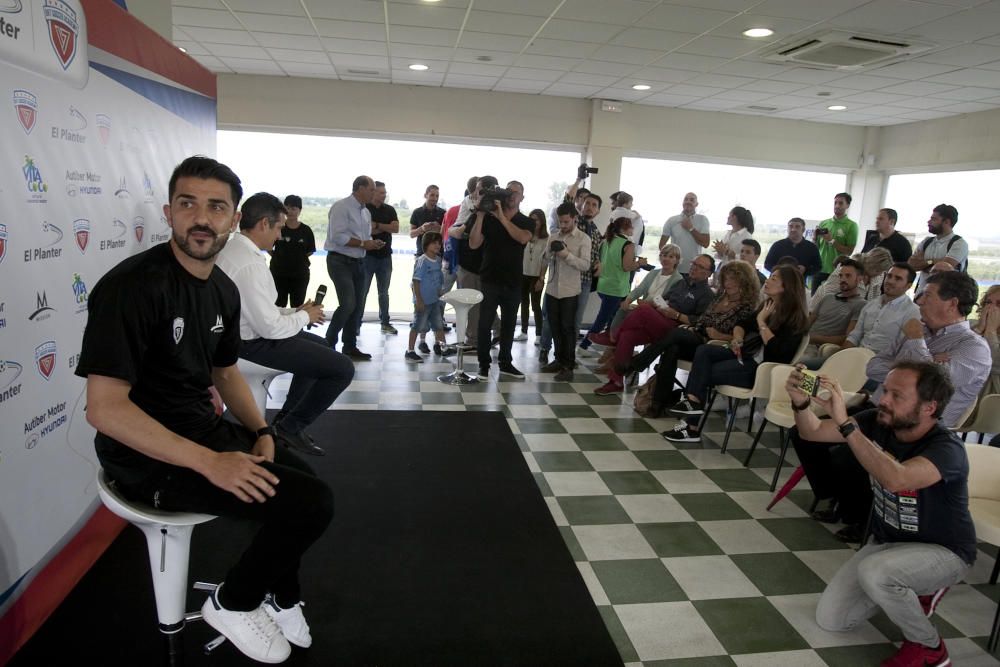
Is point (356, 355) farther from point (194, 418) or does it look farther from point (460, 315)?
point (194, 418)

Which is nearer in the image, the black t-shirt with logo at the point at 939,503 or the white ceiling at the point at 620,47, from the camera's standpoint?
the black t-shirt with logo at the point at 939,503

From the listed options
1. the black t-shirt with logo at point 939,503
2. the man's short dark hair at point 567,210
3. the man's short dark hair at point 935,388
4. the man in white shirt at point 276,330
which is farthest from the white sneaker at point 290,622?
the man's short dark hair at point 567,210

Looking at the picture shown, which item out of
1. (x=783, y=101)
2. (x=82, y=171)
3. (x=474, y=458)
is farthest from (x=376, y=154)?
(x=82, y=171)

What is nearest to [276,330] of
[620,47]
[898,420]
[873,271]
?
[898,420]

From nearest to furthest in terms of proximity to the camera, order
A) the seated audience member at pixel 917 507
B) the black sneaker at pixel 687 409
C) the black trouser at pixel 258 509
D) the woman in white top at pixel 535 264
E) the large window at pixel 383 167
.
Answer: the black trouser at pixel 258 509 < the seated audience member at pixel 917 507 < the black sneaker at pixel 687 409 < the woman in white top at pixel 535 264 < the large window at pixel 383 167

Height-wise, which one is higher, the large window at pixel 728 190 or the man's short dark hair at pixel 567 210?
the large window at pixel 728 190

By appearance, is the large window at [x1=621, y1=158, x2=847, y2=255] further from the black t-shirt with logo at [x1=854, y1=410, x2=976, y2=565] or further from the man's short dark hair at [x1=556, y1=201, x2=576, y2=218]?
the black t-shirt with logo at [x1=854, y1=410, x2=976, y2=565]

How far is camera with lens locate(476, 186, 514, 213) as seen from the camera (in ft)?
15.8

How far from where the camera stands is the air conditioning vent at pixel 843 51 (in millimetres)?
4789

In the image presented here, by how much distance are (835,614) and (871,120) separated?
25.2 ft

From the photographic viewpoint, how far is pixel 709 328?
14.6 ft

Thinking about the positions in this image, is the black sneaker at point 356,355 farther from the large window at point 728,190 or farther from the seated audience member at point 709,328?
the large window at point 728,190

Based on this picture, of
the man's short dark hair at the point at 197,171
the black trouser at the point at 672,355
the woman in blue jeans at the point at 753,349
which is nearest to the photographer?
the man's short dark hair at the point at 197,171

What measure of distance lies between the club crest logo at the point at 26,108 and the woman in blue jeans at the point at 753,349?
361 centimetres
